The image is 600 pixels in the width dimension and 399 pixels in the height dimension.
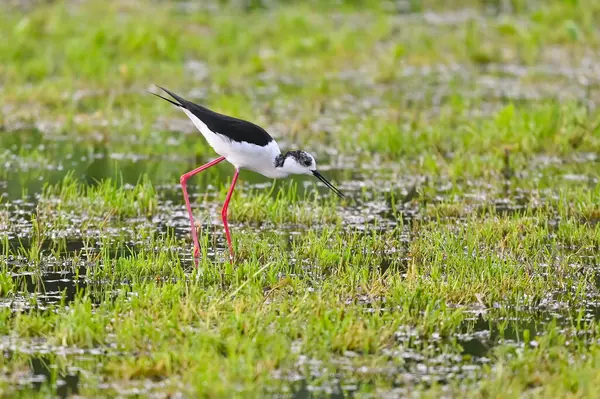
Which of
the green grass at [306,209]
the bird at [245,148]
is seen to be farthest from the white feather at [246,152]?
the green grass at [306,209]

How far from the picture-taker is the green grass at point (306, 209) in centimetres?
512

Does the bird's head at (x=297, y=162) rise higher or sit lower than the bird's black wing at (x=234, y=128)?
lower

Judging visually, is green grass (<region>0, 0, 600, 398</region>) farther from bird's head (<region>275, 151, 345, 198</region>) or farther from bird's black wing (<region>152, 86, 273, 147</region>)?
bird's black wing (<region>152, 86, 273, 147</region>)

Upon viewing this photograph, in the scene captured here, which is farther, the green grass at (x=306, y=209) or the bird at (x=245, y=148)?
the bird at (x=245, y=148)

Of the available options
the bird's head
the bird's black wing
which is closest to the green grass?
the bird's head

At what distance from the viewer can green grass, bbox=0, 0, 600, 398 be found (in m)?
5.12

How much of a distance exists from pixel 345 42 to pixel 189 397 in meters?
10.6

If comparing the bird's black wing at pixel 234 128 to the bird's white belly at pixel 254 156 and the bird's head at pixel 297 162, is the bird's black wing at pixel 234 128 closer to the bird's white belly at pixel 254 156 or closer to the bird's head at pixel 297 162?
the bird's white belly at pixel 254 156

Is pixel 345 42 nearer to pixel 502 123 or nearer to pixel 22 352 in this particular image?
pixel 502 123

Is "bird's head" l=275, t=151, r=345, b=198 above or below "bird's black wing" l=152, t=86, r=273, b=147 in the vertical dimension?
below

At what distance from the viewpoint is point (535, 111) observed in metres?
10.9

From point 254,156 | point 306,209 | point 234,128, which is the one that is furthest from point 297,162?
point 306,209

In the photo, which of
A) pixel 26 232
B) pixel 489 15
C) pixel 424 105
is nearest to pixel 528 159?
pixel 424 105

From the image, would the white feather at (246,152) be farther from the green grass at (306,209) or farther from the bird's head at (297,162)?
the green grass at (306,209)
